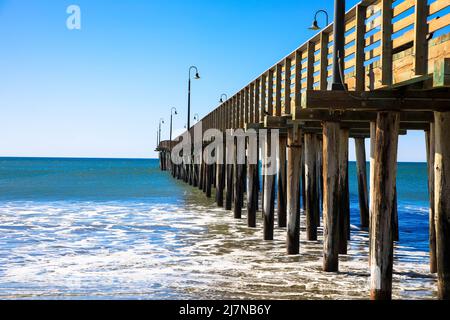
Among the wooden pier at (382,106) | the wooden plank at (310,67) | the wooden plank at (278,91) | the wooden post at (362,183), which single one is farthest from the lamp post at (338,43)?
the wooden post at (362,183)

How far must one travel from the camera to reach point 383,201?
8.33m

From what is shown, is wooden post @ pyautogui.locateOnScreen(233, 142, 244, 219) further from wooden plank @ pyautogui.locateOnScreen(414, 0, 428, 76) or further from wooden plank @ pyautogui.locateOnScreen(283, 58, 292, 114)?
wooden plank @ pyautogui.locateOnScreen(414, 0, 428, 76)

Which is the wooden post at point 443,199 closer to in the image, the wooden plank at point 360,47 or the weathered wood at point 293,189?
the wooden plank at point 360,47

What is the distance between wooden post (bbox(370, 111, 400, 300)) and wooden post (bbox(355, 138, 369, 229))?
1082 centimetres

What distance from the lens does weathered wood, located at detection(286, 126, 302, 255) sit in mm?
12938

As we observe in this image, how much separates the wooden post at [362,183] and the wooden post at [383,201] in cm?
1082

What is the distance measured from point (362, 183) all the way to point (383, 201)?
11.4 metres

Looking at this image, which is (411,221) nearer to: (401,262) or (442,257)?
(401,262)

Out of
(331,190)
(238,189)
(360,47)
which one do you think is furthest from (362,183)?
(360,47)

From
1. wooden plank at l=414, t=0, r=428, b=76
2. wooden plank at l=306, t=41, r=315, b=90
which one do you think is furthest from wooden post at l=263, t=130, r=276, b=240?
wooden plank at l=414, t=0, r=428, b=76

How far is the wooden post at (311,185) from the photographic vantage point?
1478cm

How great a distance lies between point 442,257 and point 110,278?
18.6 feet

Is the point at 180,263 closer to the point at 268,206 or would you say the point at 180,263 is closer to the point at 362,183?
the point at 268,206
